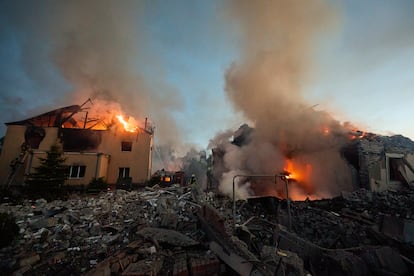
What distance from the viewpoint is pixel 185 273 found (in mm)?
3469

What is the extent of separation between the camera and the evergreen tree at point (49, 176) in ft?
46.3

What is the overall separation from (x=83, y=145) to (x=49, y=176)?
5701 mm

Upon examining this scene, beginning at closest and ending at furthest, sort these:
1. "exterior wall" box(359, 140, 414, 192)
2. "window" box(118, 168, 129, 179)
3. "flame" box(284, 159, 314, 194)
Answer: "exterior wall" box(359, 140, 414, 192)
"flame" box(284, 159, 314, 194)
"window" box(118, 168, 129, 179)

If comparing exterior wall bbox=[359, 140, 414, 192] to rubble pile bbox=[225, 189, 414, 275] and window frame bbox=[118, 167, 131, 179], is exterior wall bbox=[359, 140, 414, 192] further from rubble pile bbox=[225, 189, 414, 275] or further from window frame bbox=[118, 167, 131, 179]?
window frame bbox=[118, 167, 131, 179]

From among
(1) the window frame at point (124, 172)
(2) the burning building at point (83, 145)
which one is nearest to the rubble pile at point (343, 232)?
(1) the window frame at point (124, 172)

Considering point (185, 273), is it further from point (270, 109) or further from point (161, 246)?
point (270, 109)

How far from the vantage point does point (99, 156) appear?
60.8ft

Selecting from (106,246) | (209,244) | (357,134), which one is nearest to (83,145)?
(106,246)

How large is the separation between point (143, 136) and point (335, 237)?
19.4m

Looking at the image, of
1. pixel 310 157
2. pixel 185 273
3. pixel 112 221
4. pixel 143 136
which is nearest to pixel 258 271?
pixel 185 273

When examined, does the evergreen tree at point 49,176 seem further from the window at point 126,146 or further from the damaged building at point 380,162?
the damaged building at point 380,162

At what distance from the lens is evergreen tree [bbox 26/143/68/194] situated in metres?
14.1

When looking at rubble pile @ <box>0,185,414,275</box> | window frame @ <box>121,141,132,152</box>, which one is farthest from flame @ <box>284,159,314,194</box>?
window frame @ <box>121,141,132,152</box>

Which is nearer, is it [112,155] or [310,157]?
[310,157]
